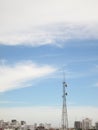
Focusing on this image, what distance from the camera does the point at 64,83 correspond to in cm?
10350

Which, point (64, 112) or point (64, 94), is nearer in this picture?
point (64, 112)

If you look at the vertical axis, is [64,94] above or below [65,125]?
above

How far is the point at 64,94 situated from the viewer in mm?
101250

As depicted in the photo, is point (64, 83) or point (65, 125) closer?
point (65, 125)

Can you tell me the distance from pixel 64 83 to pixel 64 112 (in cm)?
1353

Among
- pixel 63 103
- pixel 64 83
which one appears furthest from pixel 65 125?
pixel 64 83

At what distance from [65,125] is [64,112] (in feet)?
22.6

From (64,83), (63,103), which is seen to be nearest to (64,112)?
(63,103)

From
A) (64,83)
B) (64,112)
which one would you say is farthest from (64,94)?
(64,112)

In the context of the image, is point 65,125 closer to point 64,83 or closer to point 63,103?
point 63,103

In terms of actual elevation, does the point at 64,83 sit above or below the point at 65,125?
above

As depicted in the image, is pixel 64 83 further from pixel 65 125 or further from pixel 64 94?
pixel 65 125

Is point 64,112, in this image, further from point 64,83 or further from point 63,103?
point 64,83

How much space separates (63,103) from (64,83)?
9.13m
